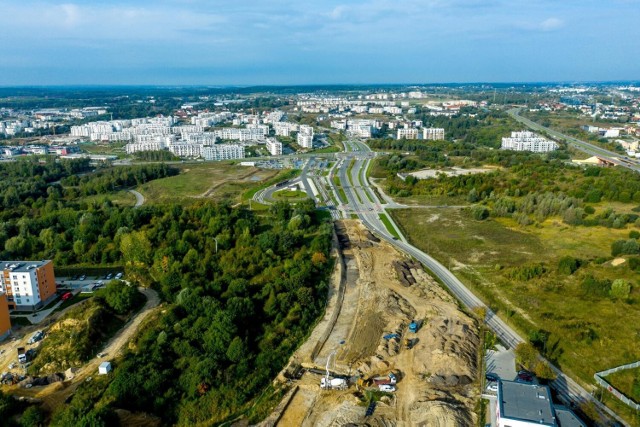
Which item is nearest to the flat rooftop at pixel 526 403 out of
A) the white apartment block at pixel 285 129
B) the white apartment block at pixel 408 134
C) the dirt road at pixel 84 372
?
the dirt road at pixel 84 372

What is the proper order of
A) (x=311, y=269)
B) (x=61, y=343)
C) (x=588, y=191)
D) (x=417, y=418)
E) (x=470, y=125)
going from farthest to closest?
(x=470, y=125)
(x=588, y=191)
(x=311, y=269)
(x=61, y=343)
(x=417, y=418)

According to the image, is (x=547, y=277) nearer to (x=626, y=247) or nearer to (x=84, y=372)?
(x=626, y=247)

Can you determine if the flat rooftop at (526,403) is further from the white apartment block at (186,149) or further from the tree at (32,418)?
the white apartment block at (186,149)

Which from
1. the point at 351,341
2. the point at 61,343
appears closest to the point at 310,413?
the point at 351,341

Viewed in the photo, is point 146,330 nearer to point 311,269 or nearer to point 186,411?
point 186,411

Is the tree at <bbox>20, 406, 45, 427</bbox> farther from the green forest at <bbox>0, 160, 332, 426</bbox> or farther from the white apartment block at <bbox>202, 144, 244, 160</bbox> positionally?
the white apartment block at <bbox>202, 144, 244, 160</bbox>

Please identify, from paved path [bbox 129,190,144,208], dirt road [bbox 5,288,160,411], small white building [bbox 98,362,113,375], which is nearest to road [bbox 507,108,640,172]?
paved path [bbox 129,190,144,208]

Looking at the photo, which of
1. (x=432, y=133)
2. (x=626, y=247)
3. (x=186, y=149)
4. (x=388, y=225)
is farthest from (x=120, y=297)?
(x=432, y=133)
